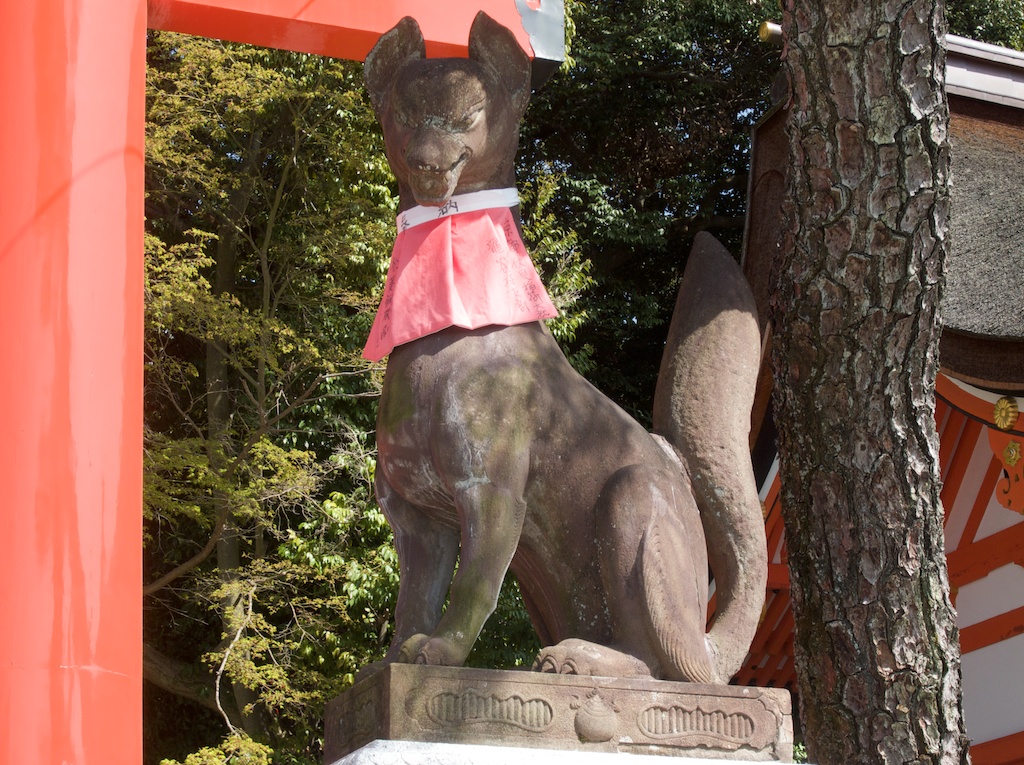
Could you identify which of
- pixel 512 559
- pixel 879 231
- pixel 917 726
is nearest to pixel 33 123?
pixel 512 559

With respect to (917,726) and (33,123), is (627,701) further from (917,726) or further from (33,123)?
(33,123)

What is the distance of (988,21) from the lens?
12281 mm

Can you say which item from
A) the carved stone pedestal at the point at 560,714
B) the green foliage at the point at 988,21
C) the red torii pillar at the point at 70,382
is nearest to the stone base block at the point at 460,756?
the carved stone pedestal at the point at 560,714

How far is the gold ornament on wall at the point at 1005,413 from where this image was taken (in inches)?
205

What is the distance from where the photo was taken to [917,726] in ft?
10.3

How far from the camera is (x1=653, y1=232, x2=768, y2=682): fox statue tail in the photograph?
2717 mm

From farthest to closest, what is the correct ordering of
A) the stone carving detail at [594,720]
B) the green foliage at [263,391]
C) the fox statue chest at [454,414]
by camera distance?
the green foliage at [263,391], the fox statue chest at [454,414], the stone carving detail at [594,720]

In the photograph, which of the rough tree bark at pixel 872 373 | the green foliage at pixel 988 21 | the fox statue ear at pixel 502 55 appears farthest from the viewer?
the green foliage at pixel 988 21

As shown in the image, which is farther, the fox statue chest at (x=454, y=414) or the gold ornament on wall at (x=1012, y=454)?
the gold ornament on wall at (x=1012, y=454)

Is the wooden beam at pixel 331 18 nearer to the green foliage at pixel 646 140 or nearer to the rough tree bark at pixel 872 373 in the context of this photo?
the rough tree bark at pixel 872 373

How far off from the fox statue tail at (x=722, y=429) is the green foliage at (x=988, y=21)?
35.0ft

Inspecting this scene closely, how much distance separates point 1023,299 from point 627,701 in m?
3.16

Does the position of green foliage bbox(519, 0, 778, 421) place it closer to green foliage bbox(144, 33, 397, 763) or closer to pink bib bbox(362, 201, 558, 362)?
green foliage bbox(144, 33, 397, 763)

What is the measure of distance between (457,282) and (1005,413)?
3.42m
